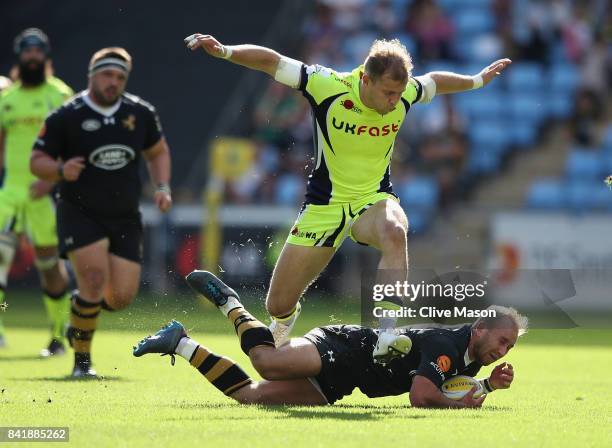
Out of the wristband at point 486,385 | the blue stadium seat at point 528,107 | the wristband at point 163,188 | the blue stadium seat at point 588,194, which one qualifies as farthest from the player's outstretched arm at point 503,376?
the blue stadium seat at point 528,107

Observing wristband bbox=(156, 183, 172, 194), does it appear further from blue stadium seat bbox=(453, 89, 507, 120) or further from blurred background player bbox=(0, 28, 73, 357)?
blue stadium seat bbox=(453, 89, 507, 120)

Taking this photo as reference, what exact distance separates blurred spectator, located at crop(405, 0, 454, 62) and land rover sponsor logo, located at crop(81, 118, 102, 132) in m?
14.9

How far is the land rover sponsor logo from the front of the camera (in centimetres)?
1143

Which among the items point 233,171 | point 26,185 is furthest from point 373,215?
point 233,171

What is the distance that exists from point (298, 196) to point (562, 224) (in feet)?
15.9

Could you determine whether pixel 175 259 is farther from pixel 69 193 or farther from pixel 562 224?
pixel 69 193

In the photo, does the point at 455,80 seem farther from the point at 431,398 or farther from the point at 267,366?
the point at 267,366

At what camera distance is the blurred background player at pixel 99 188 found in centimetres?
1125

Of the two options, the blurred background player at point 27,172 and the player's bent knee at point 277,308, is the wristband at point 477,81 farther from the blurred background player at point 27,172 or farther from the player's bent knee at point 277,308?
the blurred background player at point 27,172

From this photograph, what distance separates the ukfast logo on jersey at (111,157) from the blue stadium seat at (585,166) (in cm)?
1370

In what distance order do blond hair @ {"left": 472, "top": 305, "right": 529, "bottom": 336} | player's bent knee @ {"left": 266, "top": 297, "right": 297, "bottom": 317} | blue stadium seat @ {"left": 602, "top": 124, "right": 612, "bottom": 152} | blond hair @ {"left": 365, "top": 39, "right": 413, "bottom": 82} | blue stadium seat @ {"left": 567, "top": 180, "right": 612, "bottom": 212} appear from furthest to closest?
blue stadium seat @ {"left": 602, "top": 124, "right": 612, "bottom": 152} < blue stadium seat @ {"left": 567, "top": 180, "right": 612, "bottom": 212} < player's bent knee @ {"left": 266, "top": 297, "right": 297, "bottom": 317} < blond hair @ {"left": 365, "top": 39, "right": 413, "bottom": 82} < blond hair @ {"left": 472, "top": 305, "right": 529, "bottom": 336}

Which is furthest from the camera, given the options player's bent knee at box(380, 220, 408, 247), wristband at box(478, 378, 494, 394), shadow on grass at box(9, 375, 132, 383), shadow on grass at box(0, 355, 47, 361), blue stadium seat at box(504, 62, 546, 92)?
blue stadium seat at box(504, 62, 546, 92)

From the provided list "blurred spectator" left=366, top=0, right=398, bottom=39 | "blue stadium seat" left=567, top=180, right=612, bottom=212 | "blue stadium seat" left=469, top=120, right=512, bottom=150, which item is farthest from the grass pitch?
"blurred spectator" left=366, top=0, right=398, bottom=39

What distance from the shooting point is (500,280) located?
21.0 m
